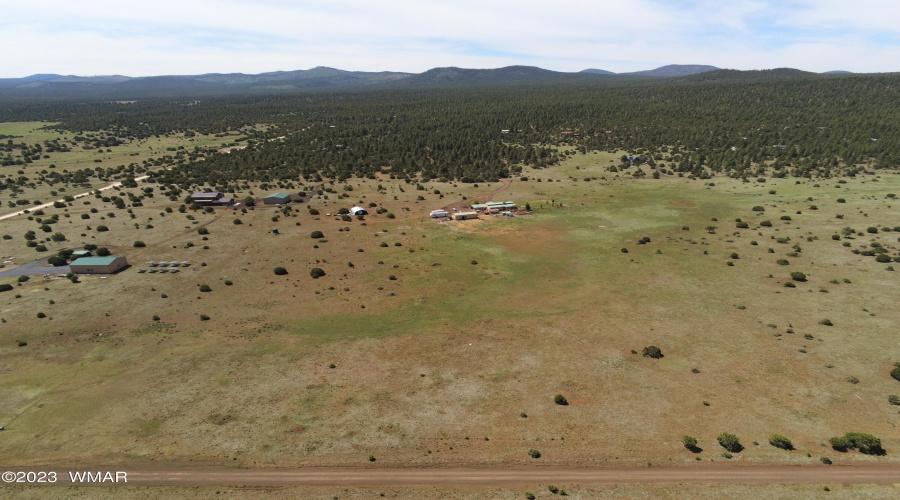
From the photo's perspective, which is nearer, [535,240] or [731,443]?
[731,443]

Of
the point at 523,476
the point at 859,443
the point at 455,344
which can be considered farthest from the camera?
the point at 455,344

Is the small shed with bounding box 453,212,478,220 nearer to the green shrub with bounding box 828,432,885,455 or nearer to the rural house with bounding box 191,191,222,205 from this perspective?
the rural house with bounding box 191,191,222,205

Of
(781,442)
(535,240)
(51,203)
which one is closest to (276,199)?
(51,203)

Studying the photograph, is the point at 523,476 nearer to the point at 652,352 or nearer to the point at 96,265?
the point at 652,352

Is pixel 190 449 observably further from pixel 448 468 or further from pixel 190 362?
pixel 448 468

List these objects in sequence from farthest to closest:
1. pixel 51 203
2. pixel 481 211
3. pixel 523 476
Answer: pixel 51 203 < pixel 481 211 < pixel 523 476

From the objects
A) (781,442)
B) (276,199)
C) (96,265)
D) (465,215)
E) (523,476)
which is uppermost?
(276,199)
